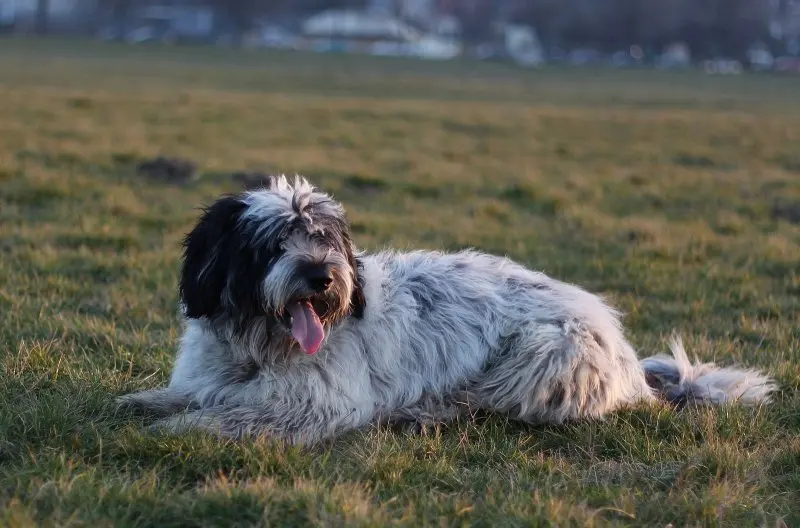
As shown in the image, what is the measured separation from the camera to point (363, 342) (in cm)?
591

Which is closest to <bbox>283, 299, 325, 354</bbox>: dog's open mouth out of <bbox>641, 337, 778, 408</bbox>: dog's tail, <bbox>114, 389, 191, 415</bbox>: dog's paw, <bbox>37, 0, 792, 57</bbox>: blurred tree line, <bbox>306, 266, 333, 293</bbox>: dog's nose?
<bbox>306, 266, 333, 293</bbox>: dog's nose

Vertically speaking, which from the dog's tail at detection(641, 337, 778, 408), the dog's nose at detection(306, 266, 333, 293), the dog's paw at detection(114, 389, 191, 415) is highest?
the dog's nose at detection(306, 266, 333, 293)

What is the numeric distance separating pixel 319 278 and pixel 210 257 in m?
0.73

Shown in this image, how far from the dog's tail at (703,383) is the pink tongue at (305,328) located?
2621 millimetres

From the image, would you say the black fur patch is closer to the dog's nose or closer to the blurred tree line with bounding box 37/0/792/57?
the dog's nose

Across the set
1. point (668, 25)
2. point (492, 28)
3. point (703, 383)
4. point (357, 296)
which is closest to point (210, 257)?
point (357, 296)

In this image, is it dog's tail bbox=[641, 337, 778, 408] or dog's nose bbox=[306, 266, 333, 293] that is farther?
dog's tail bbox=[641, 337, 778, 408]

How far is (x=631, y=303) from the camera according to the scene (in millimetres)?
8938

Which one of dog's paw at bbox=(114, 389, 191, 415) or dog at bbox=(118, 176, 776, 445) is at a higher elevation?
dog at bbox=(118, 176, 776, 445)

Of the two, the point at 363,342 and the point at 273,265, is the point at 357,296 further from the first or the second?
the point at 273,265

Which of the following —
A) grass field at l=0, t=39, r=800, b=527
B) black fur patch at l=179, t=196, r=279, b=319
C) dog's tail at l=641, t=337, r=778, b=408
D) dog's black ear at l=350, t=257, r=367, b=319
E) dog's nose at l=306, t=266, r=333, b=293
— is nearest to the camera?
grass field at l=0, t=39, r=800, b=527

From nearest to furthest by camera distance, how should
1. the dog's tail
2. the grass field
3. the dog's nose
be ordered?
the grass field, the dog's nose, the dog's tail

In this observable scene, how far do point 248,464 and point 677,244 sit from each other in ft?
26.2

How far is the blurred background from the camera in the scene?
105m
